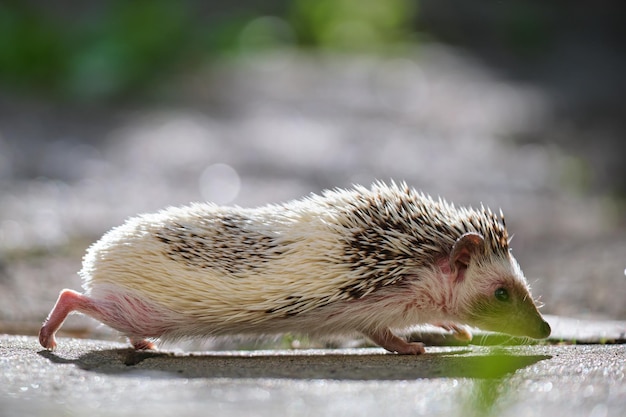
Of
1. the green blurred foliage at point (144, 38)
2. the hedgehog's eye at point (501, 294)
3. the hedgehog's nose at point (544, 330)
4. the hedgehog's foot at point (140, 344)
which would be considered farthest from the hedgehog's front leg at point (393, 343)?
the green blurred foliage at point (144, 38)

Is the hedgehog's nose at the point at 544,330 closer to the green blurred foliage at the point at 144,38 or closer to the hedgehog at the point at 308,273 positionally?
the hedgehog at the point at 308,273

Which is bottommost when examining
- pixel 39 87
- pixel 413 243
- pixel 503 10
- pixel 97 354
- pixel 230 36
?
pixel 97 354

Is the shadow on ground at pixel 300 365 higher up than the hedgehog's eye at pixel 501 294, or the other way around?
the hedgehog's eye at pixel 501 294

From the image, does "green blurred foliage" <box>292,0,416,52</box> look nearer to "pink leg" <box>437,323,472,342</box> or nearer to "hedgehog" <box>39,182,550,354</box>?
"pink leg" <box>437,323,472,342</box>

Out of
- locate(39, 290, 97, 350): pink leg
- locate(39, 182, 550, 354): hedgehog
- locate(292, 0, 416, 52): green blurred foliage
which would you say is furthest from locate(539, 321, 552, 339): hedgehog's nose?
locate(292, 0, 416, 52): green blurred foliage

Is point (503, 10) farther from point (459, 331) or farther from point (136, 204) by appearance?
point (459, 331)

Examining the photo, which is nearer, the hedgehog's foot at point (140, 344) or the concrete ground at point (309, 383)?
the concrete ground at point (309, 383)

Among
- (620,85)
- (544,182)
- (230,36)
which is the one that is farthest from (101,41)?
(620,85)
